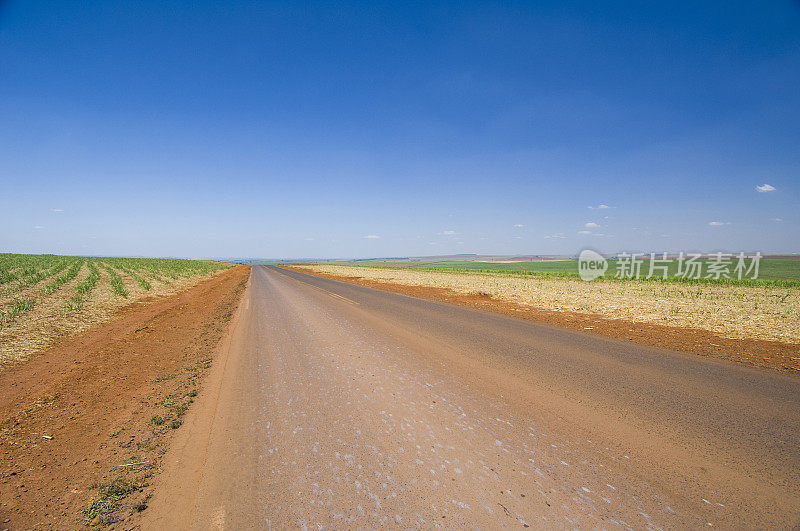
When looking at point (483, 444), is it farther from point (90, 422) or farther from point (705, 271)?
point (705, 271)

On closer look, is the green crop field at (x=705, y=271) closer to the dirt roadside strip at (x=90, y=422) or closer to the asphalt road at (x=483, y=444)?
the asphalt road at (x=483, y=444)

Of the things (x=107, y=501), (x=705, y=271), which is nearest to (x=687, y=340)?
(x=107, y=501)

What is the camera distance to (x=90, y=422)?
3920mm

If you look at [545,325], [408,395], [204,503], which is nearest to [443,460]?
[408,395]

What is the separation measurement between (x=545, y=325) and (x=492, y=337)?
288 centimetres

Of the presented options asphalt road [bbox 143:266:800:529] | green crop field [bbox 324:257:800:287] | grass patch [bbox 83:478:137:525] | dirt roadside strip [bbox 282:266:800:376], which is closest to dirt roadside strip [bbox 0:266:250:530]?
grass patch [bbox 83:478:137:525]

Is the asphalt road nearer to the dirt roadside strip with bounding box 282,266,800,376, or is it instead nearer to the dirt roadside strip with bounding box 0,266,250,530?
the dirt roadside strip with bounding box 0,266,250,530

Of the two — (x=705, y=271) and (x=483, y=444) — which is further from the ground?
(x=705, y=271)

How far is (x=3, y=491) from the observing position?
271cm

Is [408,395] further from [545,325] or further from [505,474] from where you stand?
[545,325]

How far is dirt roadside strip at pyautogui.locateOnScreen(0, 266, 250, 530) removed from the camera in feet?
8.44

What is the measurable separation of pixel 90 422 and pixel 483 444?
474 cm

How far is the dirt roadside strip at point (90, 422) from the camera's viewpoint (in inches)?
101

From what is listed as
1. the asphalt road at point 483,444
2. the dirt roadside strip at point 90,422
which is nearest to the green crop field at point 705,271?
the asphalt road at point 483,444
